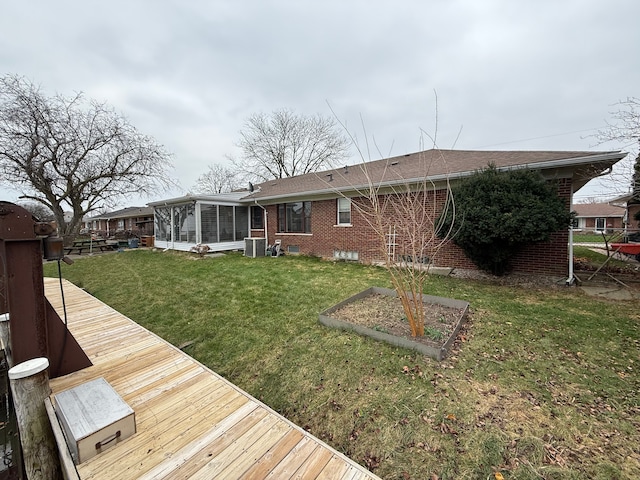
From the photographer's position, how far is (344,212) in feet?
32.0

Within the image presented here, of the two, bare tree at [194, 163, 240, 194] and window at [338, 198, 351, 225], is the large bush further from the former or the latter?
bare tree at [194, 163, 240, 194]

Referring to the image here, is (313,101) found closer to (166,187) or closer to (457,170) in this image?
(457,170)

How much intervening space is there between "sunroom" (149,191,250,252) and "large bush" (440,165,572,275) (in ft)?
33.6

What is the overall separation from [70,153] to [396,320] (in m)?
20.8

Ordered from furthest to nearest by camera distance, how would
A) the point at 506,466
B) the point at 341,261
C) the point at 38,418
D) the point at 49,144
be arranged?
the point at 49,144
the point at 341,261
the point at 38,418
the point at 506,466

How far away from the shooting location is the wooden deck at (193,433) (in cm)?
163

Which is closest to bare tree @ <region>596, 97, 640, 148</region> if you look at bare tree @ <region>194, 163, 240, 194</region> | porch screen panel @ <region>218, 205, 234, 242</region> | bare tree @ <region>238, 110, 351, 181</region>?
Result: porch screen panel @ <region>218, 205, 234, 242</region>

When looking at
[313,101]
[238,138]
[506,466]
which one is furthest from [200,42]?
[238,138]

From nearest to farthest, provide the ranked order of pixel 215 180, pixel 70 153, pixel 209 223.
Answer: pixel 209 223, pixel 70 153, pixel 215 180

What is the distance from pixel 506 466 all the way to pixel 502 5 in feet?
30.7

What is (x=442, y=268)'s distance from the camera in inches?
293

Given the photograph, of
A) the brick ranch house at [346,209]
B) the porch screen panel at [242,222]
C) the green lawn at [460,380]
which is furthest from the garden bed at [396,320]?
the porch screen panel at [242,222]

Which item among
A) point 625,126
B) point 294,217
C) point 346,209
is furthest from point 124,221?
point 625,126

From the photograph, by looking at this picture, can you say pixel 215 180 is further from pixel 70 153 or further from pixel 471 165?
pixel 471 165
